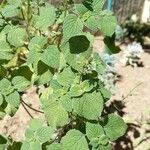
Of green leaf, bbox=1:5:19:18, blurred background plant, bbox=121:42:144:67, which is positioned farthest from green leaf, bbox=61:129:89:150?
blurred background plant, bbox=121:42:144:67

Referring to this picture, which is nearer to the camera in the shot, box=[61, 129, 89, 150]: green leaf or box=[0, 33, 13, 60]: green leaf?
box=[61, 129, 89, 150]: green leaf

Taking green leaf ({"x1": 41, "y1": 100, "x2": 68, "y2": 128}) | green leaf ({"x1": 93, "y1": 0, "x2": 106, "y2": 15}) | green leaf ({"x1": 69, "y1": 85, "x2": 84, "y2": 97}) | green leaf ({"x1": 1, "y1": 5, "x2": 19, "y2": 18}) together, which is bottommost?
green leaf ({"x1": 41, "y1": 100, "x2": 68, "y2": 128})

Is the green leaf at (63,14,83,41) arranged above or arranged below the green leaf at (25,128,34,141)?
above

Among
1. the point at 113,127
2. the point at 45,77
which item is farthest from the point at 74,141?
the point at 45,77

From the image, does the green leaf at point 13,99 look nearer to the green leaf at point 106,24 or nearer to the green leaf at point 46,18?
the green leaf at point 46,18

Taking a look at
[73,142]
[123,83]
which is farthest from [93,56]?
[123,83]

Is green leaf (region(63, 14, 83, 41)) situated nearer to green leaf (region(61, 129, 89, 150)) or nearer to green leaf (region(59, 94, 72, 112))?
green leaf (region(59, 94, 72, 112))

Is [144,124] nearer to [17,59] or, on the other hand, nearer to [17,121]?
[17,121]

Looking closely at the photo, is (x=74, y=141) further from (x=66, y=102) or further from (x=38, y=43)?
(x=38, y=43)
